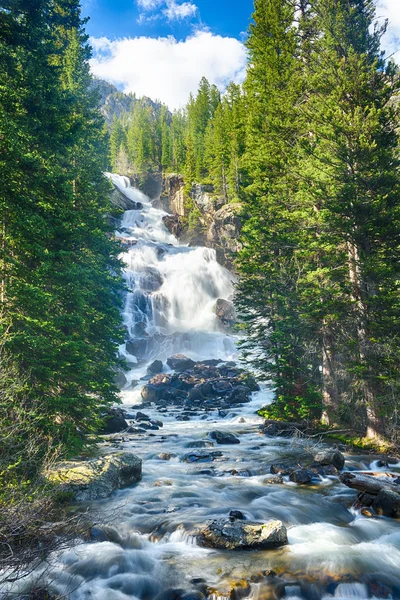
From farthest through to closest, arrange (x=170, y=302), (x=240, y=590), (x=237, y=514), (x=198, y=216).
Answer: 1. (x=198, y=216)
2. (x=170, y=302)
3. (x=237, y=514)
4. (x=240, y=590)

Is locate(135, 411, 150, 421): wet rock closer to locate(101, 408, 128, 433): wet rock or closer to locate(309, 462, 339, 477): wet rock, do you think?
locate(101, 408, 128, 433): wet rock

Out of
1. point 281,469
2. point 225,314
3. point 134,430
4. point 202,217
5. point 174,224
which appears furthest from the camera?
point 174,224

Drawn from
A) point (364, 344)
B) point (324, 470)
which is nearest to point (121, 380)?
point (324, 470)

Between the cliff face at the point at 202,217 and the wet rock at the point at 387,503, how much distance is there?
147 ft

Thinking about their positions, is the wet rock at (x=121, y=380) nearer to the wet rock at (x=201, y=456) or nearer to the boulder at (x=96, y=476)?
the wet rock at (x=201, y=456)

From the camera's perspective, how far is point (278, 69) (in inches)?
969

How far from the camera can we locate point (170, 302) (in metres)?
55.3

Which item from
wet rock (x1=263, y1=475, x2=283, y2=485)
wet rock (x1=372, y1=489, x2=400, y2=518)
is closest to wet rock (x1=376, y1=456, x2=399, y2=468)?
wet rock (x1=372, y1=489, x2=400, y2=518)

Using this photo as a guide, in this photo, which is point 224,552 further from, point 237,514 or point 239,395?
point 239,395

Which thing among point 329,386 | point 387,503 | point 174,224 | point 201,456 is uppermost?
point 174,224

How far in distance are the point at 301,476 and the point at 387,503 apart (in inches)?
127

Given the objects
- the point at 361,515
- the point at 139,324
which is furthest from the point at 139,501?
the point at 139,324

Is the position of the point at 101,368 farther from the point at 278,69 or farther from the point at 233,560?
the point at 278,69

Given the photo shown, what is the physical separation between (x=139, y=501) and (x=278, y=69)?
84.4 ft
